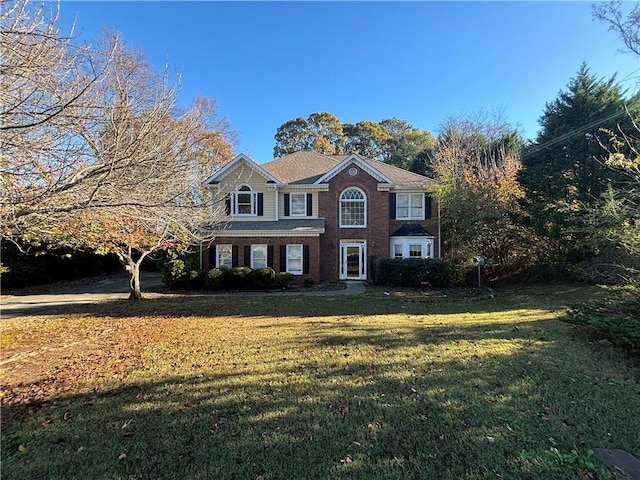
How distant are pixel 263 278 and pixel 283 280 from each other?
1.00 meters

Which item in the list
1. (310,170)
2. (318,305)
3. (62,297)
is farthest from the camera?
(310,170)

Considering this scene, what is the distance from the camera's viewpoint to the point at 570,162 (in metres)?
16.9

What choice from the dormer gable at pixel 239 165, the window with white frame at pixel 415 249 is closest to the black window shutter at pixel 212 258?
the dormer gable at pixel 239 165

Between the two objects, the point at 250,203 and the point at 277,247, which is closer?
the point at 277,247

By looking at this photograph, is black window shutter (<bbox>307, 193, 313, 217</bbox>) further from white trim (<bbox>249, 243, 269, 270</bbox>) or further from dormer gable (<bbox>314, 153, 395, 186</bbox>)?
white trim (<bbox>249, 243, 269, 270</bbox>)

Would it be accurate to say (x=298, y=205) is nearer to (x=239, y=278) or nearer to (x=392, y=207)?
(x=392, y=207)

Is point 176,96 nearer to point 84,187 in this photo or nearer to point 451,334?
point 84,187

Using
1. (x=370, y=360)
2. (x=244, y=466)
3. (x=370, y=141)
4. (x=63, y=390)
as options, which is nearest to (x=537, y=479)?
(x=244, y=466)

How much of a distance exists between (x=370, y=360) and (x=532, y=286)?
1480 centimetres

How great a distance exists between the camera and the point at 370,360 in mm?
5406

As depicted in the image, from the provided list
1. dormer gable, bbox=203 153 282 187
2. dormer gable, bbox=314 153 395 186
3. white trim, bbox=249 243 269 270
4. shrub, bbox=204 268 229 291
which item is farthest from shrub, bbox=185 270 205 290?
dormer gable, bbox=314 153 395 186

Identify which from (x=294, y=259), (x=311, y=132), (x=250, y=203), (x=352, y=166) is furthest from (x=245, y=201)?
(x=311, y=132)

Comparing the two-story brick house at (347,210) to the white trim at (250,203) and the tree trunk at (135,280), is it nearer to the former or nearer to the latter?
the white trim at (250,203)

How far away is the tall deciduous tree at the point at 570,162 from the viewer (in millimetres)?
15812
